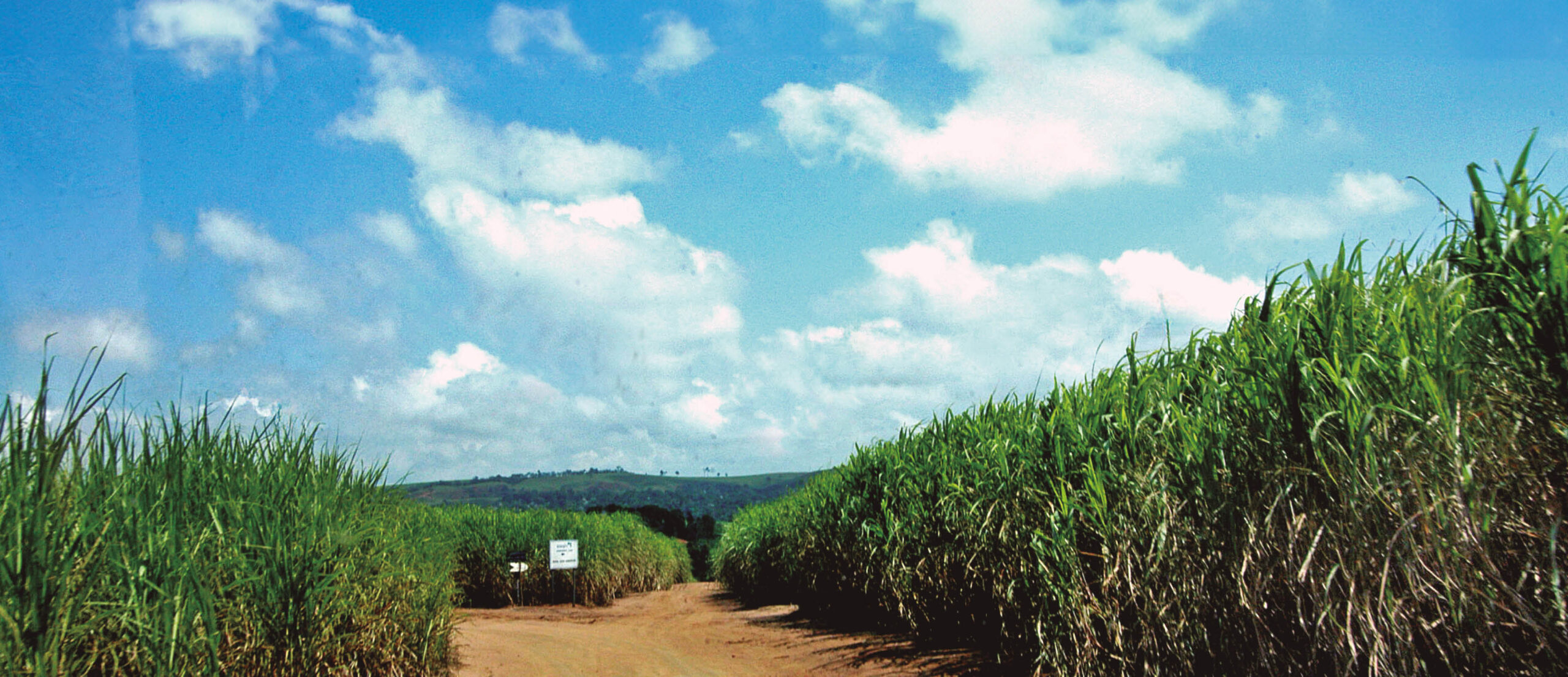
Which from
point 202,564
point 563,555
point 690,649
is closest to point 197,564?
point 202,564

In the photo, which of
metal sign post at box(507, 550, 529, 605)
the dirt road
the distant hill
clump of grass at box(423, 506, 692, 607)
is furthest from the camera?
the distant hill

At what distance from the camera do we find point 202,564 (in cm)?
378

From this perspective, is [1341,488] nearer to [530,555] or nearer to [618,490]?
[530,555]

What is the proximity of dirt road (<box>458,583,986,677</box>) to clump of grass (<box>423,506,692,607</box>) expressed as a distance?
4.30 metres

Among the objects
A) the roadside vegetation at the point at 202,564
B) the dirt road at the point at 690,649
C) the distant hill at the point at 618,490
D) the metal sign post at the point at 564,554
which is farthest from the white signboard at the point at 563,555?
the distant hill at the point at 618,490

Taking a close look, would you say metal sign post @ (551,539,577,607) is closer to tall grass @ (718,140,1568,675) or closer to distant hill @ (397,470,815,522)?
tall grass @ (718,140,1568,675)

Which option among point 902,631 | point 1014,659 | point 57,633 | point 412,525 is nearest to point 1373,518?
point 1014,659

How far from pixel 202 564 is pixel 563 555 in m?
12.2

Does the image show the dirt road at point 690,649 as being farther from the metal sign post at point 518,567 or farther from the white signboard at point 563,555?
the metal sign post at point 518,567

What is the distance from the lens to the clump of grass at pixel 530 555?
16766mm

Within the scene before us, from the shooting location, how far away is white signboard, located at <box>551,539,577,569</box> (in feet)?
50.8

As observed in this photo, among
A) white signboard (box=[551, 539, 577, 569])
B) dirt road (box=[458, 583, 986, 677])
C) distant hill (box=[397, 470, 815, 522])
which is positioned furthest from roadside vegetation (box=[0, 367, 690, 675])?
distant hill (box=[397, 470, 815, 522])

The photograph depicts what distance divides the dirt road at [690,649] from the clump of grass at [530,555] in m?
4.30

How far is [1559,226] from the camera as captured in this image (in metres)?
2.06
